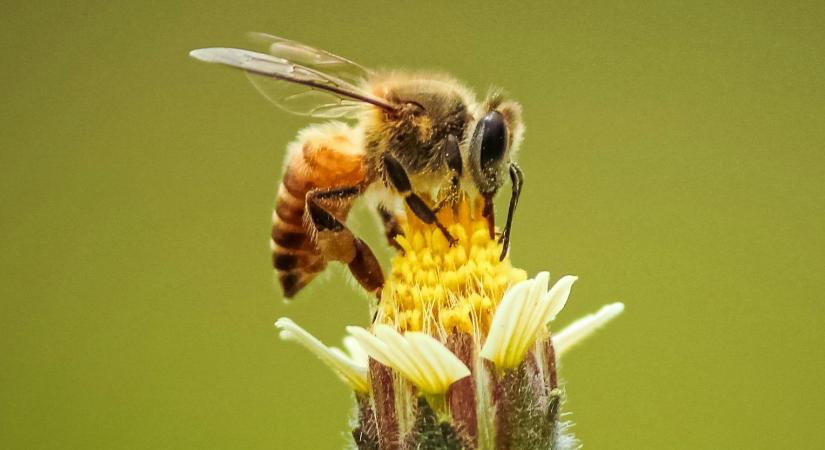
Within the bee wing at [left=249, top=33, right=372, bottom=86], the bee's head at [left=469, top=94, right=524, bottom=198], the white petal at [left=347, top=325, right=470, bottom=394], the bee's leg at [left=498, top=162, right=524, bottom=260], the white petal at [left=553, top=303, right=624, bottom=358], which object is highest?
the bee wing at [left=249, top=33, right=372, bottom=86]

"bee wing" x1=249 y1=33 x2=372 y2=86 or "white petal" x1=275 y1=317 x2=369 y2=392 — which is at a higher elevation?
"bee wing" x1=249 y1=33 x2=372 y2=86

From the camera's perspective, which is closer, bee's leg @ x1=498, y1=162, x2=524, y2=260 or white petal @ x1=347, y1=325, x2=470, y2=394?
white petal @ x1=347, y1=325, x2=470, y2=394

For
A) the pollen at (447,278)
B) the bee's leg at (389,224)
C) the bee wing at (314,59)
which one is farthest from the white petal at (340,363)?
the bee wing at (314,59)

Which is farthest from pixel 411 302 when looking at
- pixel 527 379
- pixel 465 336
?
pixel 527 379

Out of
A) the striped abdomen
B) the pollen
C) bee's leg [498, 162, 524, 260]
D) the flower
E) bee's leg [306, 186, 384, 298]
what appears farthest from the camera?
the striped abdomen

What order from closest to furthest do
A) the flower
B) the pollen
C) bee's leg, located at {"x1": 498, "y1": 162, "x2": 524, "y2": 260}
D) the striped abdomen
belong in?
the flower
the pollen
bee's leg, located at {"x1": 498, "y1": 162, "x2": 524, "y2": 260}
the striped abdomen

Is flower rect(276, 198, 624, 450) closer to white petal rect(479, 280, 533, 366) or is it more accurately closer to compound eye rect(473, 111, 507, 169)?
white petal rect(479, 280, 533, 366)

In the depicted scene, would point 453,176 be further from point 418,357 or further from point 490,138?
point 418,357

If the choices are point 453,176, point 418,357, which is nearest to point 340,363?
point 418,357

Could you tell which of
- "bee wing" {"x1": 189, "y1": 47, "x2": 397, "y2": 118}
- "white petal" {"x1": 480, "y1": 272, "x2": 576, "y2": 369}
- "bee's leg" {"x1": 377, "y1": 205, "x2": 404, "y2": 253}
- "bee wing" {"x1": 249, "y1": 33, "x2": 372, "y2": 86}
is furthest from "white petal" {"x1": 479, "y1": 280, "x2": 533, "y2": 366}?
"bee wing" {"x1": 249, "y1": 33, "x2": 372, "y2": 86}
